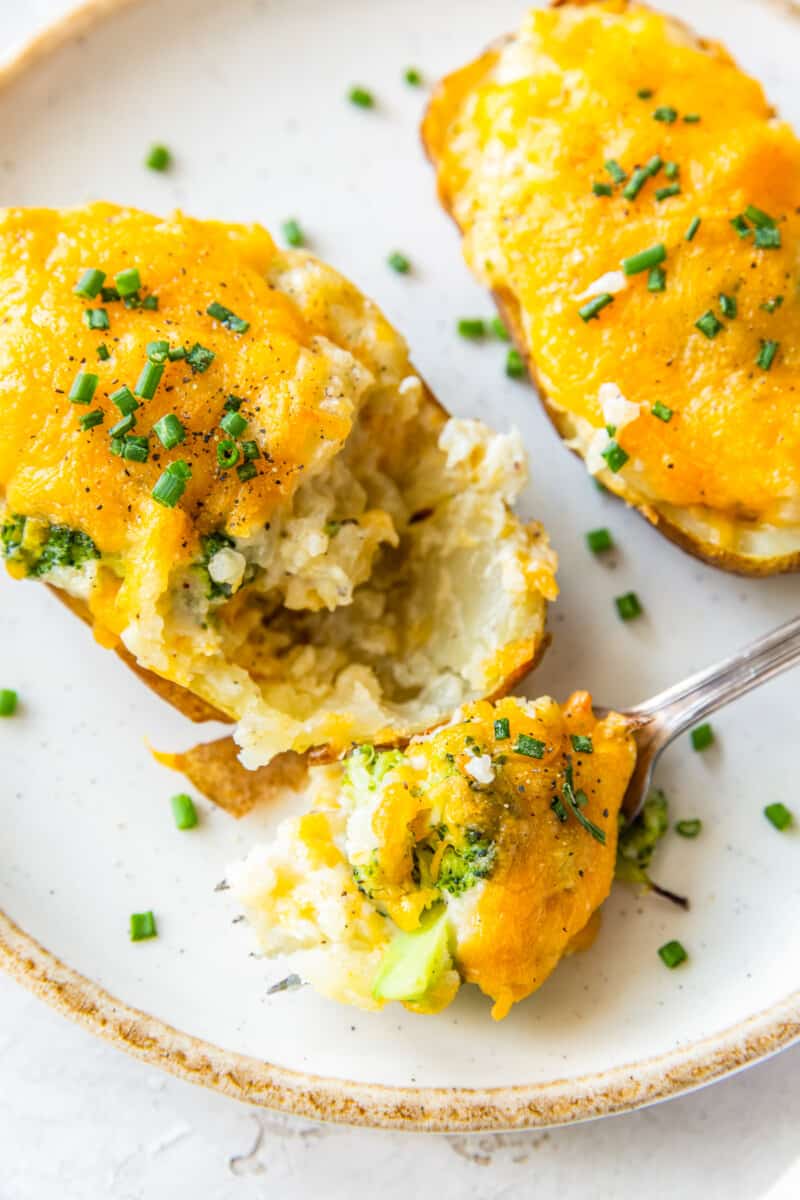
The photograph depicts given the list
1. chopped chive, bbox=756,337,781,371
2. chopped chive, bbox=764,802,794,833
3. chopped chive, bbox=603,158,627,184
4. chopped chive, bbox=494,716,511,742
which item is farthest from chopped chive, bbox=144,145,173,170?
chopped chive, bbox=764,802,794,833

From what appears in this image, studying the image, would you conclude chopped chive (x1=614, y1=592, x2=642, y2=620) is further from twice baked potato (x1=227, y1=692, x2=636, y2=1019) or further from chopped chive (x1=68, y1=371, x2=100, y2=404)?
chopped chive (x1=68, y1=371, x2=100, y2=404)

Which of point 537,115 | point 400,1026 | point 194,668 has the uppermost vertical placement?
point 537,115

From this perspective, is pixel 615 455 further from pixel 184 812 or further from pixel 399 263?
pixel 184 812

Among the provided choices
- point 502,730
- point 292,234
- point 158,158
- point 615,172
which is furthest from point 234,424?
point 158,158

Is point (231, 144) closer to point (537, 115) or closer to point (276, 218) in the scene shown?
point (276, 218)

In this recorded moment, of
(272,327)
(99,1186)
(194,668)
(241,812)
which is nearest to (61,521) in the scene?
(194,668)

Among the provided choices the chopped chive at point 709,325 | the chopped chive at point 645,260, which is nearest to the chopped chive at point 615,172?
the chopped chive at point 645,260

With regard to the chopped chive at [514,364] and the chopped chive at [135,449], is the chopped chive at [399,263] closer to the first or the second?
the chopped chive at [514,364]

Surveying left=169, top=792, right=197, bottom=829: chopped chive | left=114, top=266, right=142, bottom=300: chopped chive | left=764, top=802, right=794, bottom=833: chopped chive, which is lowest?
left=169, top=792, right=197, bottom=829: chopped chive
